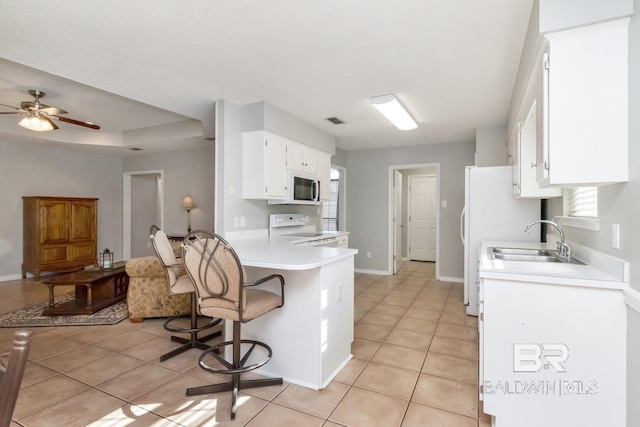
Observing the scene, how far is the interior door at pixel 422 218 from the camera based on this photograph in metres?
7.38

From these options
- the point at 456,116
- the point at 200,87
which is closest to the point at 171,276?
the point at 200,87

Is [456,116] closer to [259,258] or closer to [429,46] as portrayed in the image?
[429,46]

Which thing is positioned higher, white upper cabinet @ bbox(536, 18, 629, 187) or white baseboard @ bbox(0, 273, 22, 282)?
white upper cabinet @ bbox(536, 18, 629, 187)

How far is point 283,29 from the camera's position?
2.02 metres

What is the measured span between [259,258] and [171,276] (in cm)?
79

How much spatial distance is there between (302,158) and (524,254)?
106 inches

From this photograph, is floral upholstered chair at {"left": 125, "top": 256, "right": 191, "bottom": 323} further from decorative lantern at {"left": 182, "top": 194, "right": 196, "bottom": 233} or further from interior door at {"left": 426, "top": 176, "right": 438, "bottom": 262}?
interior door at {"left": 426, "top": 176, "right": 438, "bottom": 262}

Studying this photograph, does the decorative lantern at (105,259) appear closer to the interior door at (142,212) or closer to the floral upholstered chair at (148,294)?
the floral upholstered chair at (148,294)

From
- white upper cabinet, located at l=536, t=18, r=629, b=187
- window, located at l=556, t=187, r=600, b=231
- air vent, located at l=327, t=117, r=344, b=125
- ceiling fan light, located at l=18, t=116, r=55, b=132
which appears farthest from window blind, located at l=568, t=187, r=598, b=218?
ceiling fan light, located at l=18, t=116, r=55, b=132

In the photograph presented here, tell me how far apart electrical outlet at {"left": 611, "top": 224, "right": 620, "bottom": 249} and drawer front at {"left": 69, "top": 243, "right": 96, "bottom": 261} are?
23.7ft

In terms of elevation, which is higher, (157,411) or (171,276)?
(171,276)

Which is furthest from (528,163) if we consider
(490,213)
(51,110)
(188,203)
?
(188,203)

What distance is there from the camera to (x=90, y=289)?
3596 mm

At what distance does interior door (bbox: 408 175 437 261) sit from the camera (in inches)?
291
